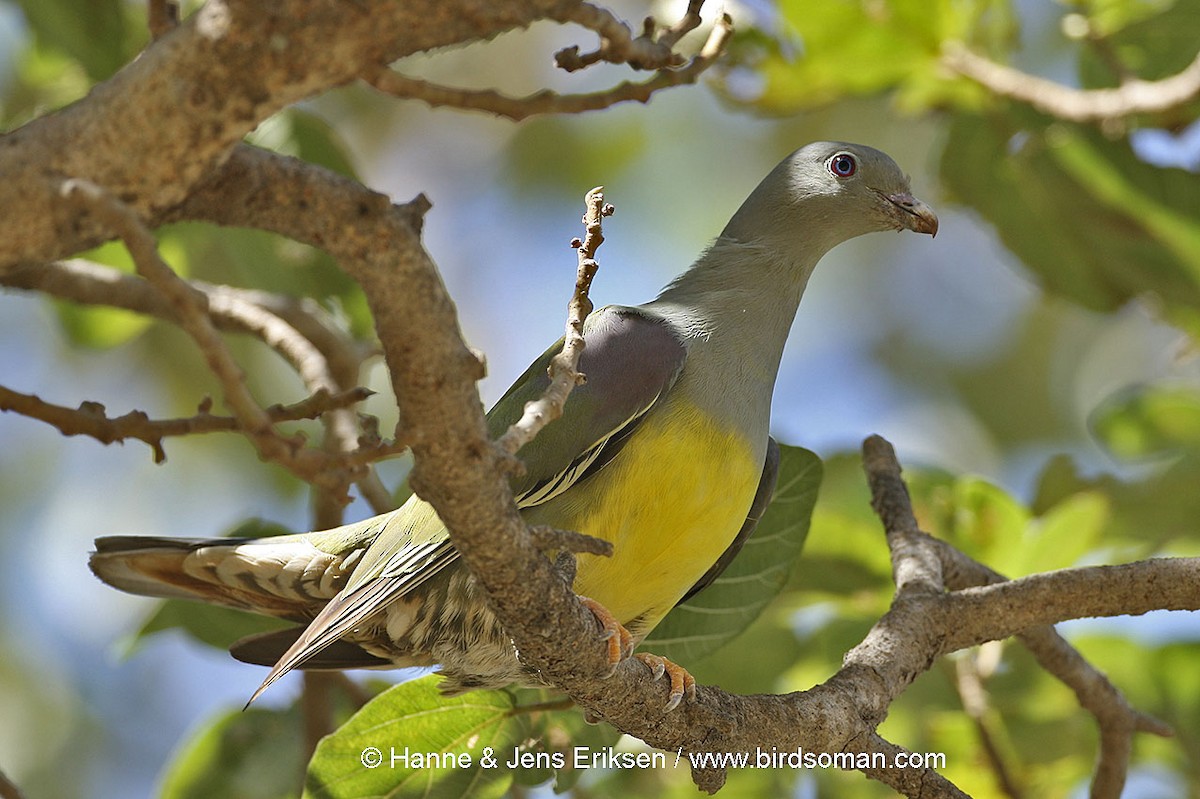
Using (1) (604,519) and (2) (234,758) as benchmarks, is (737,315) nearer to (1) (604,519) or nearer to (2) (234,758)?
(1) (604,519)

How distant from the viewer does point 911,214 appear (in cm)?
342

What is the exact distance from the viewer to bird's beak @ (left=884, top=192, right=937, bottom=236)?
11.2ft

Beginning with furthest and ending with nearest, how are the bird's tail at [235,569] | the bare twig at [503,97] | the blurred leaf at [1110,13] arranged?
the blurred leaf at [1110,13]
the bird's tail at [235,569]
the bare twig at [503,97]

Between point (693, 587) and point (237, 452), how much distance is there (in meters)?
4.99

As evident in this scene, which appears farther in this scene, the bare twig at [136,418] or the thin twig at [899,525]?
the thin twig at [899,525]

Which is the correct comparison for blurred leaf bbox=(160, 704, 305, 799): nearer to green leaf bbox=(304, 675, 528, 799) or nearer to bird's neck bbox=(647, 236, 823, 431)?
green leaf bbox=(304, 675, 528, 799)

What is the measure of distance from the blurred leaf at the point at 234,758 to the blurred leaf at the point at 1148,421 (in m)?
3.07

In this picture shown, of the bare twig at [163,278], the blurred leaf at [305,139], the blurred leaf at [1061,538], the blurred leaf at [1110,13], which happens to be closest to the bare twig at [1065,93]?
the blurred leaf at [1110,13]

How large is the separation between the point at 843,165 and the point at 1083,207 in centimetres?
158

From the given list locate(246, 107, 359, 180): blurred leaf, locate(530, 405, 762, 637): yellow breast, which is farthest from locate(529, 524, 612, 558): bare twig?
locate(246, 107, 359, 180): blurred leaf

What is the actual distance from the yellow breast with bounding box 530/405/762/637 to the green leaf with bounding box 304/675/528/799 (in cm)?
56

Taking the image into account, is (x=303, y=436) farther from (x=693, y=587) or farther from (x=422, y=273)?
(x=693, y=587)

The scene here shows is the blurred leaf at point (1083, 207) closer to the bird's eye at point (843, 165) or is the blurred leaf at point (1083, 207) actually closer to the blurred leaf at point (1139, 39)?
the blurred leaf at point (1139, 39)

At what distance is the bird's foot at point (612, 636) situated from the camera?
2.20m
